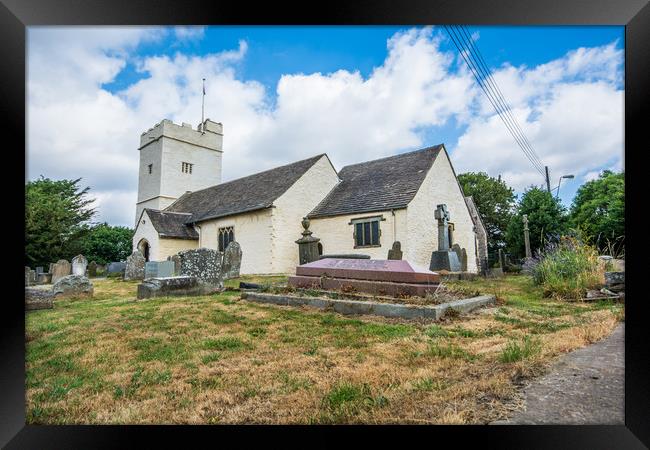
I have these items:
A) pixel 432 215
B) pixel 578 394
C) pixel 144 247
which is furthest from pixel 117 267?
pixel 578 394

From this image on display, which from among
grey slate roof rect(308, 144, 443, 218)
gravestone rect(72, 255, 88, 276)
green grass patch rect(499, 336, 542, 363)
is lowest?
green grass patch rect(499, 336, 542, 363)

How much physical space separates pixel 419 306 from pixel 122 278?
1021 cm

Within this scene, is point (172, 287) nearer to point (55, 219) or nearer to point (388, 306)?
point (55, 219)

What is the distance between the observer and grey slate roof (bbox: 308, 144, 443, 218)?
13.1 metres

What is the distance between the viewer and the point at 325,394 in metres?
2.25

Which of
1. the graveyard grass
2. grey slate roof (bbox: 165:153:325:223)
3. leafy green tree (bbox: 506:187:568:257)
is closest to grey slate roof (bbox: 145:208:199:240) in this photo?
grey slate roof (bbox: 165:153:325:223)

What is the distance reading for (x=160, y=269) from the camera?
10047mm

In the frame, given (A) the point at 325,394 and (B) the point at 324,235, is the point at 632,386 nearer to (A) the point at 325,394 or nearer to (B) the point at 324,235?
(A) the point at 325,394

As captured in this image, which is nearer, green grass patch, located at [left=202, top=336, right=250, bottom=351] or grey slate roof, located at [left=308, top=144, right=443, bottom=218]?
green grass patch, located at [left=202, top=336, right=250, bottom=351]

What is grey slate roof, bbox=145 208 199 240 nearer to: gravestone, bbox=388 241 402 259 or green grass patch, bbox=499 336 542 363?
gravestone, bbox=388 241 402 259

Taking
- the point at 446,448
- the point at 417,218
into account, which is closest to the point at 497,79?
the point at 446,448

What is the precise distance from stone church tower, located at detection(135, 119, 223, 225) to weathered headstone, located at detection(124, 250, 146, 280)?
352 centimetres

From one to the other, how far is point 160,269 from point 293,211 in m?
6.35
